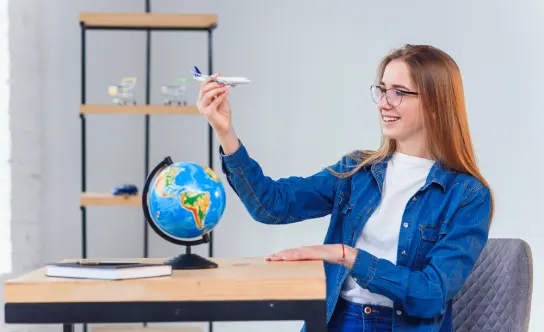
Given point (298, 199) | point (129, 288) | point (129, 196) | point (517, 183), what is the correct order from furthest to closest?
point (517, 183)
point (129, 196)
point (298, 199)
point (129, 288)

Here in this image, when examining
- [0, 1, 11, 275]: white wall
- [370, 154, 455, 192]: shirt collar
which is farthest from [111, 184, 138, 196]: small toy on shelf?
A: [370, 154, 455, 192]: shirt collar

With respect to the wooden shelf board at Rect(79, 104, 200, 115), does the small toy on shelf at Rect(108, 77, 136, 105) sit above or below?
above

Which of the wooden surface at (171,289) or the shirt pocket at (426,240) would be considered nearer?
the wooden surface at (171,289)

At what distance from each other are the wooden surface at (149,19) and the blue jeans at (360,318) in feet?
5.41

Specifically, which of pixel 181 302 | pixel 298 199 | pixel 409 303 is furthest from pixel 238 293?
pixel 298 199

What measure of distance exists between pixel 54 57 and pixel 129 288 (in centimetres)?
235

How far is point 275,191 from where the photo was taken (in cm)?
193

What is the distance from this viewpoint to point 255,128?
3885 mm

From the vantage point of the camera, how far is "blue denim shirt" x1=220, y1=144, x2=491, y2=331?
1.67 m

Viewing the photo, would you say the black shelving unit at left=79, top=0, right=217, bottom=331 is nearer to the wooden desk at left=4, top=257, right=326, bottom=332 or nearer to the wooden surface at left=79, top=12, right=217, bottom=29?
the wooden surface at left=79, top=12, right=217, bottom=29

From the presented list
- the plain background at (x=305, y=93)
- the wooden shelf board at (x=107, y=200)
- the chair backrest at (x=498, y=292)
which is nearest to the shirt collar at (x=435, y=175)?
the chair backrest at (x=498, y=292)

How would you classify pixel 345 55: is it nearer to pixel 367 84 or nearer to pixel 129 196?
pixel 367 84

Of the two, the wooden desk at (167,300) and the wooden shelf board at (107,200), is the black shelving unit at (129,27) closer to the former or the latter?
the wooden shelf board at (107,200)

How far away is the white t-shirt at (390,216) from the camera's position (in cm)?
184
